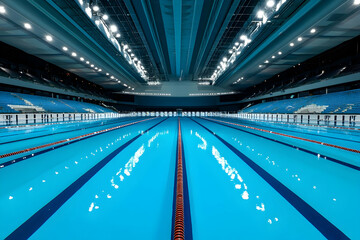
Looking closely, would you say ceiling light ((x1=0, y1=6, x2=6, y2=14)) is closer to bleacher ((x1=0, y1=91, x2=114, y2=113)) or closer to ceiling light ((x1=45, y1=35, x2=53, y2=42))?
ceiling light ((x1=45, y1=35, x2=53, y2=42))

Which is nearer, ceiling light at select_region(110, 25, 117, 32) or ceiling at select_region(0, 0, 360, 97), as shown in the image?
ceiling at select_region(0, 0, 360, 97)

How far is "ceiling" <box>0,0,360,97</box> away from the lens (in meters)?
7.27

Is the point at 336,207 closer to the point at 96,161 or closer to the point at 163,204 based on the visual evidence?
the point at 163,204

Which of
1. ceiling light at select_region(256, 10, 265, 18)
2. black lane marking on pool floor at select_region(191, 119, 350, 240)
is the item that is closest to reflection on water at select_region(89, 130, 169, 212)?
black lane marking on pool floor at select_region(191, 119, 350, 240)

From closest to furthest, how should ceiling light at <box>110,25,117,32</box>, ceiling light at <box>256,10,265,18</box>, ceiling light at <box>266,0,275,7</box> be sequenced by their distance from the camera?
ceiling light at <box>266,0,275,7</box>, ceiling light at <box>256,10,265,18</box>, ceiling light at <box>110,25,117,32</box>

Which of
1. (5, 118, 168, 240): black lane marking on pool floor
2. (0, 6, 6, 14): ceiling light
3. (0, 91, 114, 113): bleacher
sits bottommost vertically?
(5, 118, 168, 240): black lane marking on pool floor

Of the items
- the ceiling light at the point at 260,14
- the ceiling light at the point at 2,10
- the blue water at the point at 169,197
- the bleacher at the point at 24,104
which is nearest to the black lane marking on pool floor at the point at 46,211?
the blue water at the point at 169,197

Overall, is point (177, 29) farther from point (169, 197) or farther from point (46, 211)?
point (46, 211)

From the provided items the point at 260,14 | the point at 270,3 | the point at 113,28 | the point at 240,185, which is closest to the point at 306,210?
the point at 240,185

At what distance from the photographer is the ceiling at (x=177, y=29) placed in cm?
727

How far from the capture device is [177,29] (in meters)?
9.95

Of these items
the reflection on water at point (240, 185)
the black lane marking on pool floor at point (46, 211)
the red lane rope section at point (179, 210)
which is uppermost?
the reflection on water at point (240, 185)

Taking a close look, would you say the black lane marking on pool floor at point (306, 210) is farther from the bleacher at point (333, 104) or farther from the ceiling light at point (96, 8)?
the bleacher at point (333, 104)

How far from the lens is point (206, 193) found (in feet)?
6.14
